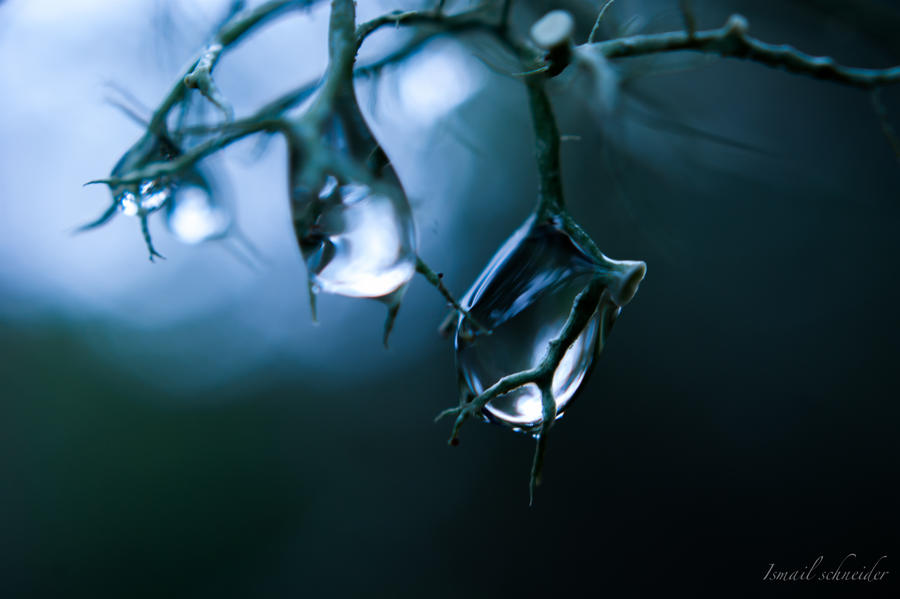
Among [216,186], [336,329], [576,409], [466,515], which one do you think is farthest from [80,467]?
[216,186]

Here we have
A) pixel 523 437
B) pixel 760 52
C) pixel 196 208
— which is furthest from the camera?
pixel 523 437

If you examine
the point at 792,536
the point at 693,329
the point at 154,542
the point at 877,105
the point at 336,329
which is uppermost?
the point at 877,105

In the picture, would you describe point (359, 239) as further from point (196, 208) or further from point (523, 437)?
point (523, 437)

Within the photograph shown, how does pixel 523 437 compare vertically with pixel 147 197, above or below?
below

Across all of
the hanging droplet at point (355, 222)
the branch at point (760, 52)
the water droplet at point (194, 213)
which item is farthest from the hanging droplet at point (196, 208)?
the branch at point (760, 52)

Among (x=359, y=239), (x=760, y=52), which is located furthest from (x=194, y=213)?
(x=760, y=52)

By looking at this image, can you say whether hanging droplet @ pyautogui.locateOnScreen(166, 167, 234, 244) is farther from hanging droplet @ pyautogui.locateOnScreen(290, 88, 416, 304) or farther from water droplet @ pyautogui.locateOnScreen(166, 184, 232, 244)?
hanging droplet @ pyautogui.locateOnScreen(290, 88, 416, 304)

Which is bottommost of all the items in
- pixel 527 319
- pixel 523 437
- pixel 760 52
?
pixel 523 437

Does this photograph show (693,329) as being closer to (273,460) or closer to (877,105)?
(273,460)
